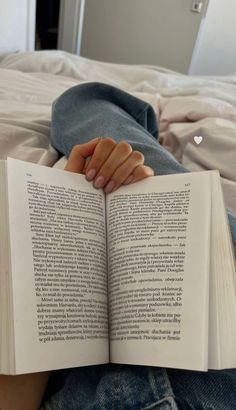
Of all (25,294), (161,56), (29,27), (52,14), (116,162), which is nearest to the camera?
(25,294)

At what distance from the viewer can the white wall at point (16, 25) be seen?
1.34 metres

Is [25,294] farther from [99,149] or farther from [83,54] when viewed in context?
[83,54]

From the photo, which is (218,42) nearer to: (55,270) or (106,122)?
(106,122)

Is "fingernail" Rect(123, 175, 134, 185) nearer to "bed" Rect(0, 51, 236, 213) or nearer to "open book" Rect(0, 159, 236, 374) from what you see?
"open book" Rect(0, 159, 236, 374)

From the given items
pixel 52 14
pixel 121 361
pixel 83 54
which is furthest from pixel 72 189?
pixel 83 54

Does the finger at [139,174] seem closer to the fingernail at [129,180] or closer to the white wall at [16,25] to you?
the fingernail at [129,180]

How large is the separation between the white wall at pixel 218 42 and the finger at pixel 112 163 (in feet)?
6.21

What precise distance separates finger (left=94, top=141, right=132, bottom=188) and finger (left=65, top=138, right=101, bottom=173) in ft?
0.10

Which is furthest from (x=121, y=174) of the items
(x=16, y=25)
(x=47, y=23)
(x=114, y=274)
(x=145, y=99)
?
(x=47, y=23)

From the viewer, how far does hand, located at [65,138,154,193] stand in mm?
430

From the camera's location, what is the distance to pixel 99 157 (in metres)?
0.44

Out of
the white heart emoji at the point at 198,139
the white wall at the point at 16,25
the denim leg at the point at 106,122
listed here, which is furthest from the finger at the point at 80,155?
the white wall at the point at 16,25

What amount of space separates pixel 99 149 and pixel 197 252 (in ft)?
0.57

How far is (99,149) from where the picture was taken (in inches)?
17.6
